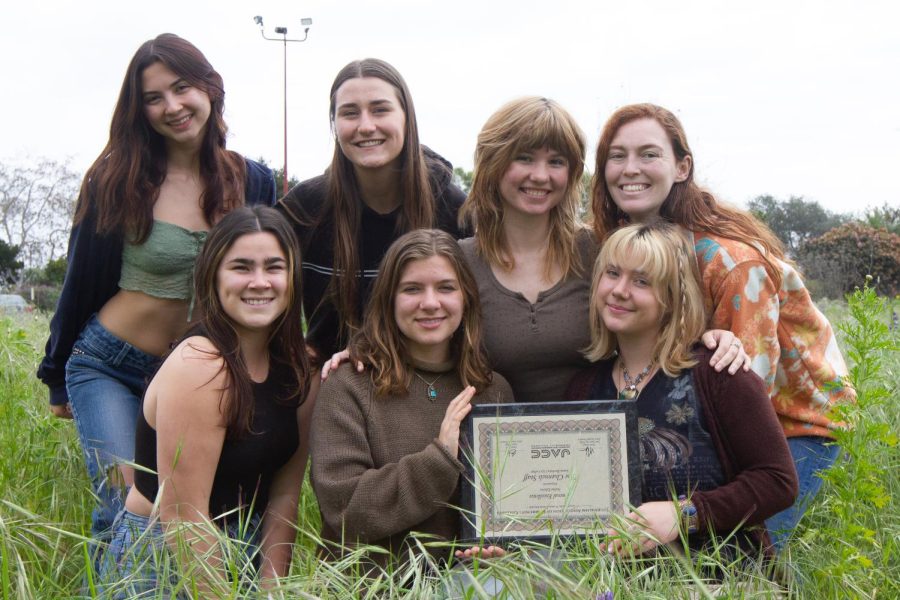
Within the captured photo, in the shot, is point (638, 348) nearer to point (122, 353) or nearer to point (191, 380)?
point (191, 380)

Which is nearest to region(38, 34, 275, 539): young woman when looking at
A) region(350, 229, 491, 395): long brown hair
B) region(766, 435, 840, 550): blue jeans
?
region(350, 229, 491, 395): long brown hair

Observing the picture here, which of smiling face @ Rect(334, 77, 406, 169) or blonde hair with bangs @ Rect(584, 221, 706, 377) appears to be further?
smiling face @ Rect(334, 77, 406, 169)

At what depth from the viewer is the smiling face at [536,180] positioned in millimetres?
3779

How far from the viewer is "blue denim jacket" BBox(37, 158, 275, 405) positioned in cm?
395

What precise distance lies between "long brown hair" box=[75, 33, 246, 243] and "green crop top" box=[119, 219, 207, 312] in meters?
0.06

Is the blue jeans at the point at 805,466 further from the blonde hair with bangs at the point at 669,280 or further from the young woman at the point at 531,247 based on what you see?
the young woman at the point at 531,247

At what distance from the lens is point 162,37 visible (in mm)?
4020

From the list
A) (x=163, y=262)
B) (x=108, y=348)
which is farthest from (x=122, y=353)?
(x=163, y=262)

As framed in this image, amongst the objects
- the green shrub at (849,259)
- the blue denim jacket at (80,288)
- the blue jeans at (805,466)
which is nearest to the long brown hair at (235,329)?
the blue denim jacket at (80,288)

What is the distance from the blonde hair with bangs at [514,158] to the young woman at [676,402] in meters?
0.39

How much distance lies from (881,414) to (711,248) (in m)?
2.17

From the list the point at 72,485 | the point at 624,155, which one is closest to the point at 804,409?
the point at 624,155

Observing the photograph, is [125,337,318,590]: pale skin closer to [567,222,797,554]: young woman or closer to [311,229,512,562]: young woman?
[311,229,512,562]: young woman

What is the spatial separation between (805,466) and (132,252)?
302 cm
